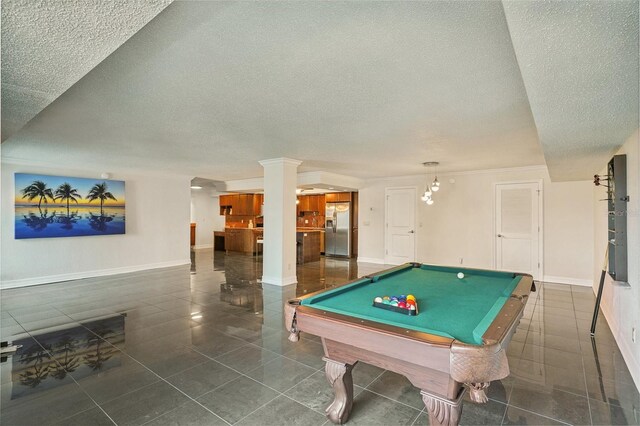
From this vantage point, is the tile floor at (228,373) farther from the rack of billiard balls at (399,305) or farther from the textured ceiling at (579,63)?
the textured ceiling at (579,63)

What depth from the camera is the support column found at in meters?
5.78

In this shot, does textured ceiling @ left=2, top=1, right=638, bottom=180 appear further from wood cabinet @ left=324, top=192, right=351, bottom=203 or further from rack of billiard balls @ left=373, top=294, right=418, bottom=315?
wood cabinet @ left=324, top=192, right=351, bottom=203

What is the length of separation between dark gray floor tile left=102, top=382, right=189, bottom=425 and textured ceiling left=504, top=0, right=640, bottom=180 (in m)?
2.90

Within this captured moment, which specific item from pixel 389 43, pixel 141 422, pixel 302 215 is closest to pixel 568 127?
pixel 389 43

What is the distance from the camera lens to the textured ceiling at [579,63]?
1087 mm

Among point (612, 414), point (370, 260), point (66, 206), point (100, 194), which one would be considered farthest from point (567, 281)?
point (66, 206)

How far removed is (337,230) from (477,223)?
4321 mm

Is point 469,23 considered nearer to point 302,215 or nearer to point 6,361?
point 6,361

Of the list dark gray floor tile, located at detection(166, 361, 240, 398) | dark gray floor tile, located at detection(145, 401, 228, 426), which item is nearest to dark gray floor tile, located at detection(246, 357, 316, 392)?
dark gray floor tile, located at detection(166, 361, 240, 398)

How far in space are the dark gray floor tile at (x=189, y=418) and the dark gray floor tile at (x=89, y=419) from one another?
30cm

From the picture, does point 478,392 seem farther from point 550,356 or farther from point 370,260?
point 370,260

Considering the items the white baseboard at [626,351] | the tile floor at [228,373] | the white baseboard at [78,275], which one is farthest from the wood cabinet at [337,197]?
the white baseboard at [626,351]

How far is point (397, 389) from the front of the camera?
2.39m

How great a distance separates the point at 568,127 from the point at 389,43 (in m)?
1.64
